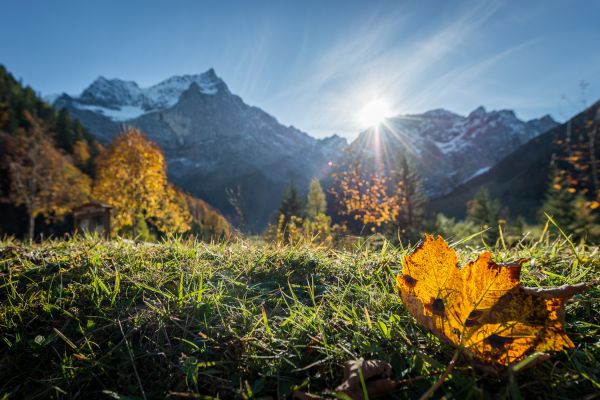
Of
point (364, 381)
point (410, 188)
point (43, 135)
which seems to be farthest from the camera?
point (43, 135)

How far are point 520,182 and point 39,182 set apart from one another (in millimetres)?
95245

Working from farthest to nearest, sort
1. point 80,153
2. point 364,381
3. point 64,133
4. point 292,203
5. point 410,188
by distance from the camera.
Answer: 1. point 64,133
2. point 80,153
3. point 292,203
4. point 410,188
5. point 364,381

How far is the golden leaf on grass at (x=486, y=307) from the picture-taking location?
0.96 m

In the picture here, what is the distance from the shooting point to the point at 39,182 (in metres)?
25.4

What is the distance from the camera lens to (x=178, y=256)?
7.09 feet

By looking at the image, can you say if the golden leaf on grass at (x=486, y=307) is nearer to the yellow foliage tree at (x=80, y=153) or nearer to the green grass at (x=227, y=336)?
the green grass at (x=227, y=336)

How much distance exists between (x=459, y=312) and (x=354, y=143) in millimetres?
11537

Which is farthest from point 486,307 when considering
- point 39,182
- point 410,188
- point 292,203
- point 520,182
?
point 520,182

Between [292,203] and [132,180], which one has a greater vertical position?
[132,180]

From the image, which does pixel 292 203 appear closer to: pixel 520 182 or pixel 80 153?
pixel 80 153

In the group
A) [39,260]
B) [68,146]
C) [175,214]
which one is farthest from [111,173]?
[68,146]

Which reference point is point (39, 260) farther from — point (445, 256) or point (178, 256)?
point (445, 256)

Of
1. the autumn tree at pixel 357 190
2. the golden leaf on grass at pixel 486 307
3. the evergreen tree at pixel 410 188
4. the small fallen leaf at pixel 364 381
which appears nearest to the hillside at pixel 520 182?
the evergreen tree at pixel 410 188

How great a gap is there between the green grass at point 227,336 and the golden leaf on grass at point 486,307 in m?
0.09
